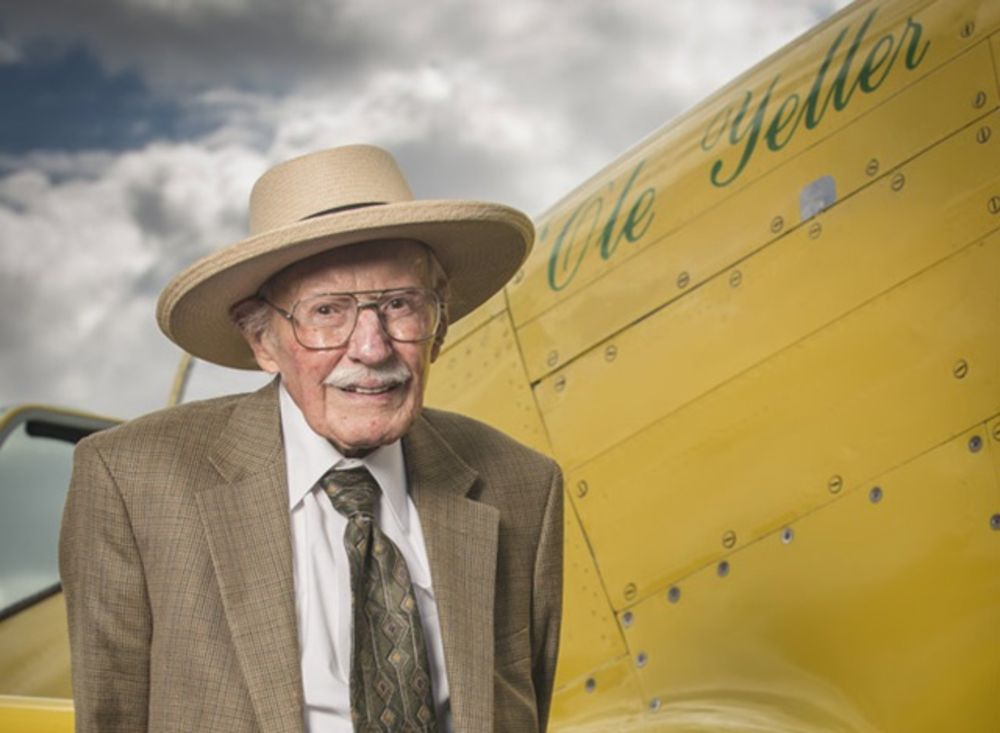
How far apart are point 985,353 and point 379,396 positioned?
1.31 m

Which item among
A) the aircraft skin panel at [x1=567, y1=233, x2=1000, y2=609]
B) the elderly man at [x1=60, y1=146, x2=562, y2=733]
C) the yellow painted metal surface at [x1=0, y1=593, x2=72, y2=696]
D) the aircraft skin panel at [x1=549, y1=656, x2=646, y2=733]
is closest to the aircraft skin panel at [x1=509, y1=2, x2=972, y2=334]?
the aircraft skin panel at [x1=567, y1=233, x2=1000, y2=609]

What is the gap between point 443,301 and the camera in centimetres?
243

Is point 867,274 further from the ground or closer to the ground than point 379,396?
further from the ground

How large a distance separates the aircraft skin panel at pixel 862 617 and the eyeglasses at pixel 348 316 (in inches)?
46.7

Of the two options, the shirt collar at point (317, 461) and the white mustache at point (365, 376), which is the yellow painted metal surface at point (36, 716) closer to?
the shirt collar at point (317, 461)

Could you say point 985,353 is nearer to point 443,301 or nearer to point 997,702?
point 997,702

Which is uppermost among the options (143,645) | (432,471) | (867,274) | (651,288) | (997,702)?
(651,288)

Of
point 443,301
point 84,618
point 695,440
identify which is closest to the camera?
point 84,618

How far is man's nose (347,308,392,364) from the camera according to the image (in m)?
2.28

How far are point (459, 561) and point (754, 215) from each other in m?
1.33

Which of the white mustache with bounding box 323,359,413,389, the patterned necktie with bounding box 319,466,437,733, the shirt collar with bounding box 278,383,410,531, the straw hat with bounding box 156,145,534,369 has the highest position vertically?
the straw hat with bounding box 156,145,534,369

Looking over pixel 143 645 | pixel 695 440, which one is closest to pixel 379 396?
pixel 143 645

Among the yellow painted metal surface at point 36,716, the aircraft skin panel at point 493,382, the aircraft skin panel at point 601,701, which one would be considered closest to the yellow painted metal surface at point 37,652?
the yellow painted metal surface at point 36,716

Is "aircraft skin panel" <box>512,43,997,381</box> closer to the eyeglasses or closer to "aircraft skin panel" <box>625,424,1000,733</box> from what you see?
"aircraft skin panel" <box>625,424,1000,733</box>
